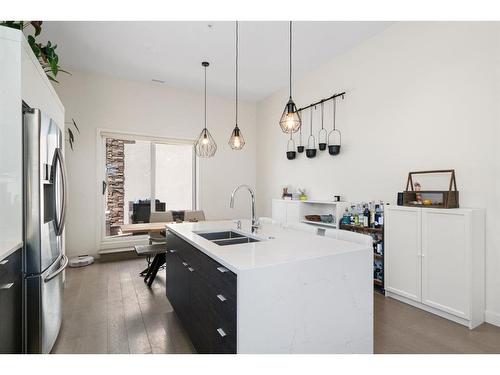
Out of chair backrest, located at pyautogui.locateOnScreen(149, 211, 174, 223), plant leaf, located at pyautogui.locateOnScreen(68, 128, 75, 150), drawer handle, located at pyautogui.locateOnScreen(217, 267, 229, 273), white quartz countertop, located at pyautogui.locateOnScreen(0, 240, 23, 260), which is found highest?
plant leaf, located at pyautogui.locateOnScreen(68, 128, 75, 150)

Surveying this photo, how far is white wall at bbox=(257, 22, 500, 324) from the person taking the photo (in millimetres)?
2412

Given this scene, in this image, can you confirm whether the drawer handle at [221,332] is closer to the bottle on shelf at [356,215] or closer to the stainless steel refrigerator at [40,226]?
the stainless steel refrigerator at [40,226]

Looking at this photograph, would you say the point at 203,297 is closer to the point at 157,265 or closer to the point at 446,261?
the point at 157,265

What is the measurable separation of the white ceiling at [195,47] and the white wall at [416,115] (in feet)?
1.28

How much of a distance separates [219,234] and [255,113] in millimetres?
4146

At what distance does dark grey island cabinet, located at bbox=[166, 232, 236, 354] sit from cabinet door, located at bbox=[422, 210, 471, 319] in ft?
7.08

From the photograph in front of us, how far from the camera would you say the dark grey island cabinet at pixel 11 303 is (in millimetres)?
1378

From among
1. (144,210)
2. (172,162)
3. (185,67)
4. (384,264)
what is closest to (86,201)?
(144,210)

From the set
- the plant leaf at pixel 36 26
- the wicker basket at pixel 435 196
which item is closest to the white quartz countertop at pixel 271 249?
the wicker basket at pixel 435 196

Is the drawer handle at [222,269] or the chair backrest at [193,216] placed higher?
the drawer handle at [222,269]

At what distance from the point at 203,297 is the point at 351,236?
1156 millimetres

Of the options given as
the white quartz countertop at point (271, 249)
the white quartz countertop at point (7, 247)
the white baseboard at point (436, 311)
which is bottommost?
the white baseboard at point (436, 311)

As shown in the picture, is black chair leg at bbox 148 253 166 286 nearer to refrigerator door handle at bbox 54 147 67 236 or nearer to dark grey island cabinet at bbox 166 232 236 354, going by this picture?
dark grey island cabinet at bbox 166 232 236 354

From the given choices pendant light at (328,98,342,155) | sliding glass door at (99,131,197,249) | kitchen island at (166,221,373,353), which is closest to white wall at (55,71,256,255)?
sliding glass door at (99,131,197,249)
